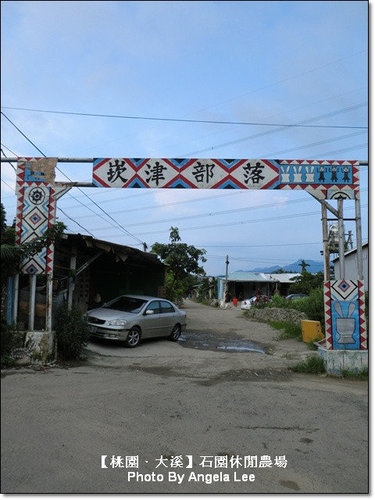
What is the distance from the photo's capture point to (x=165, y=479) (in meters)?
2.58

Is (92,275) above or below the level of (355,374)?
above

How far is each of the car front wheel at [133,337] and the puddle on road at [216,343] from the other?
1.63 m

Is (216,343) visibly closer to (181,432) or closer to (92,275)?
(92,275)

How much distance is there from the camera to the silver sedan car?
30.0 ft

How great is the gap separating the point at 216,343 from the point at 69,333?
566 cm

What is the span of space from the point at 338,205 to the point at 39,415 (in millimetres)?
6274

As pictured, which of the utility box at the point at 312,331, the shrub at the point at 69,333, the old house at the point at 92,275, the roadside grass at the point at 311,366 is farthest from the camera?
the utility box at the point at 312,331

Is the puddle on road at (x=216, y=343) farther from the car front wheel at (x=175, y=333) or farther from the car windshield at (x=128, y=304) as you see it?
the car windshield at (x=128, y=304)

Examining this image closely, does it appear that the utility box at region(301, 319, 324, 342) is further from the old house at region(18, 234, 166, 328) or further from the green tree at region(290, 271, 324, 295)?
the green tree at region(290, 271, 324, 295)

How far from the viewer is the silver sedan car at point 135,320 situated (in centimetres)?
913

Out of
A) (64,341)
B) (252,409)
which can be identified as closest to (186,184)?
(64,341)

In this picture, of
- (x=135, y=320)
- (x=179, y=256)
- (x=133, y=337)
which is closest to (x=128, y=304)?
(x=135, y=320)

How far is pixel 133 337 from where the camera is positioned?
9484mm

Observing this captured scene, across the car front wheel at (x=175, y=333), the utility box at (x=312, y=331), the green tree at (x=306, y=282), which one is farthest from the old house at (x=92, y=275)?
the green tree at (x=306, y=282)
